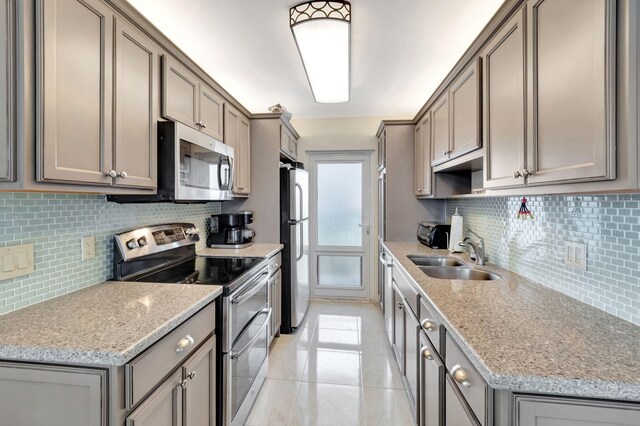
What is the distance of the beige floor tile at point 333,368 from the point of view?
225cm

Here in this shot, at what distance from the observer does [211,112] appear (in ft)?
7.22

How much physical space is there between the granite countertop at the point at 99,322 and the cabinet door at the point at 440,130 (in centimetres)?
189

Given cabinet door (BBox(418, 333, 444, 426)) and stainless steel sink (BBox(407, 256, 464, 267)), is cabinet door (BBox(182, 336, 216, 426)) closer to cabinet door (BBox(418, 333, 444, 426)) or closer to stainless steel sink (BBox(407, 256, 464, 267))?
cabinet door (BBox(418, 333, 444, 426))

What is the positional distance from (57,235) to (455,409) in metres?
1.86

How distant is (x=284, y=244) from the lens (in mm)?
2994

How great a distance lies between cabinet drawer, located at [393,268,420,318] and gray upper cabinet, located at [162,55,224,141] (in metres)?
1.76

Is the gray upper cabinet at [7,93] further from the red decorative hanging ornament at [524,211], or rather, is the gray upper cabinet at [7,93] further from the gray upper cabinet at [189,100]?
the red decorative hanging ornament at [524,211]

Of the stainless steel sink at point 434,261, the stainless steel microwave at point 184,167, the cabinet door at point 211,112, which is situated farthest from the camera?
the stainless steel sink at point 434,261

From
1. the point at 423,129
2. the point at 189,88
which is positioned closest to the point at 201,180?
the point at 189,88

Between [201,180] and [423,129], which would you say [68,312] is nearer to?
[201,180]

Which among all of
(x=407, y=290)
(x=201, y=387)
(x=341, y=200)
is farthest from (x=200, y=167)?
(x=341, y=200)

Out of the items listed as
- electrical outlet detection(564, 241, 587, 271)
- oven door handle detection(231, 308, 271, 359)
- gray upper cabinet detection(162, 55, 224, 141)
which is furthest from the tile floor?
gray upper cabinet detection(162, 55, 224, 141)

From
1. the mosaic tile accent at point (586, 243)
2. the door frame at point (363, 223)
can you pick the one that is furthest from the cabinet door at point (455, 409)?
the door frame at point (363, 223)

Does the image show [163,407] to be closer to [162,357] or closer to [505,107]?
[162,357]
